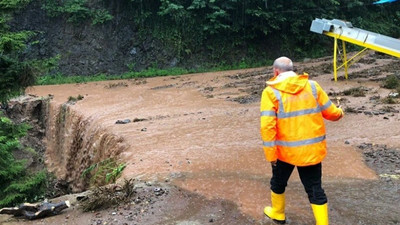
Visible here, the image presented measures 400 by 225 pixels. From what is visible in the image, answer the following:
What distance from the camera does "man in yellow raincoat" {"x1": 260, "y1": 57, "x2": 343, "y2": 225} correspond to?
3.71m

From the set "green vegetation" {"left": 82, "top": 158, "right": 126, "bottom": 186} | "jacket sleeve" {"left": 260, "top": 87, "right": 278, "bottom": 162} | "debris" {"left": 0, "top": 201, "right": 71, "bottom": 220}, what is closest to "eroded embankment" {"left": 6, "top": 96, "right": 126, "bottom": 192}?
"green vegetation" {"left": 82, "top": 158, "right": 126, "bottom": 186}

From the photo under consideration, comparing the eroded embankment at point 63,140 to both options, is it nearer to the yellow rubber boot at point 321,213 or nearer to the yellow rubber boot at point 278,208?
the yellow rubber boot at point 278,208

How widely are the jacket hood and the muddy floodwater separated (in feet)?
5.07

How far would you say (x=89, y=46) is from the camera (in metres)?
22.9

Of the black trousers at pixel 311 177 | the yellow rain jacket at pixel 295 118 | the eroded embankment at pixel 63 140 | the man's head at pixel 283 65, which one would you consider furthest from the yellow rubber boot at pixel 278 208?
the eroded embankment at pixel 63 140

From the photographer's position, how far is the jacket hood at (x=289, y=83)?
371 cm

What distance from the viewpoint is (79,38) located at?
23.0 metres

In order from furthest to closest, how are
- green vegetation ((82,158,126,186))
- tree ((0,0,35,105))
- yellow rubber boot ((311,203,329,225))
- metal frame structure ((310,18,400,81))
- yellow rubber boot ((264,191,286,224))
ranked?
metal frame structure ((310,18,400,81))
tree ((0,0,35,105))
green vegetation ((82,158,126,186))
yellow rubber boot ((264,191,286,224))
yellow rubber boot ((311,203,329,225))

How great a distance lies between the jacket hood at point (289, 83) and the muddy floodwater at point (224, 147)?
1545mm

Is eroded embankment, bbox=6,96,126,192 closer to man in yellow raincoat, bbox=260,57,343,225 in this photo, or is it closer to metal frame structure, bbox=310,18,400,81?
man in yellow raincoat, bbox=260,57,343,225

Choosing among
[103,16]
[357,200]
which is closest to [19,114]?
[103,16]

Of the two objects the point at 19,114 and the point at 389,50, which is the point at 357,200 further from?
the point at 19,114

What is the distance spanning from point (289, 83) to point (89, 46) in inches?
823

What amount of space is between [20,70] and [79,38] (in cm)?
1686
